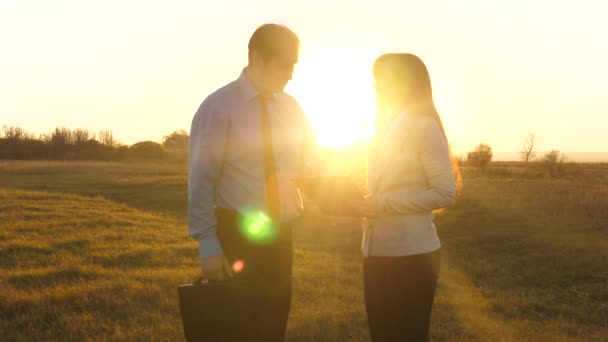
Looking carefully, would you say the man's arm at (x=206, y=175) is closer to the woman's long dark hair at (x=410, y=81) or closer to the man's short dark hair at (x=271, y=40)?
the man's short dark hair at (x=271, y=40)

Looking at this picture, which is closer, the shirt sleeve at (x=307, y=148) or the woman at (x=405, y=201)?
the woman at (x=405, y=201)

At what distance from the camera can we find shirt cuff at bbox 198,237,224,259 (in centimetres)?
265

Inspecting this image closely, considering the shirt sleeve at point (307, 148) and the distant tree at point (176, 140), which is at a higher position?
the distant tree at point (176, 140)

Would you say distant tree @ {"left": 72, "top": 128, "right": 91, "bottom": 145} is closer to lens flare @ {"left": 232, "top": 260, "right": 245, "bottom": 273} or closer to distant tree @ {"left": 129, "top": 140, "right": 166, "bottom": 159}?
distant tree @ {"left": 129, "top": 140, "right": 166, "bottom": 159}

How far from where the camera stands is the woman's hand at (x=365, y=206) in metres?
2.72

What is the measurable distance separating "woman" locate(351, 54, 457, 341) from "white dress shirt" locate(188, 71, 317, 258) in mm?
485

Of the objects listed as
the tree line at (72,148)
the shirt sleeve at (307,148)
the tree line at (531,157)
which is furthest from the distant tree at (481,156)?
the shirt sleeve at (307,148)

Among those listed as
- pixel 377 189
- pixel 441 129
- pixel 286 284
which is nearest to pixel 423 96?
pixel 441 129

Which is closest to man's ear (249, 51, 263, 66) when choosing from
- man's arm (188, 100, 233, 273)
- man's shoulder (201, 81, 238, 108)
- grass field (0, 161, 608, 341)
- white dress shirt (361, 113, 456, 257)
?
man's shoulder (201, 81, 238, 108)

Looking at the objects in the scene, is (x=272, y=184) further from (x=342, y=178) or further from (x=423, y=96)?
(x=423, y=96)

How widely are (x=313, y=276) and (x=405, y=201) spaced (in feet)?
21.4

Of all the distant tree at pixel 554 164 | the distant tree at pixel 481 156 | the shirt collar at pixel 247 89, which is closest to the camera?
the shirt collar at pixel 247 89

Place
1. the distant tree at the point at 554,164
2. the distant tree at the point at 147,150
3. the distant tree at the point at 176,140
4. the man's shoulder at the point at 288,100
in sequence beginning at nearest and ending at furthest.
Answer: the man's shoulder at the point at 288,100 < the distant tree at the point at 554,164 < the distant tree at the point at 147,150 < the distant tree at the point at 176,140

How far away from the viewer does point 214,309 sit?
270 cm
